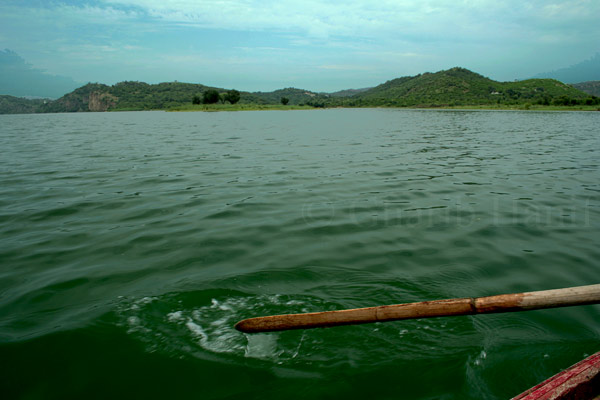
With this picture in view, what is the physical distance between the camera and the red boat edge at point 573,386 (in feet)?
8.38

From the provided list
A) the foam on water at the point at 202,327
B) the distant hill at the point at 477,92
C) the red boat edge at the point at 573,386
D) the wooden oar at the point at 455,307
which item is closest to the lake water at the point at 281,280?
the foam on water at the point at 202,327

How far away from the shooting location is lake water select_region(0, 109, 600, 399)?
384 centimetres

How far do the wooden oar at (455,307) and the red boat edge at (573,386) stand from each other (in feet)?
1.69

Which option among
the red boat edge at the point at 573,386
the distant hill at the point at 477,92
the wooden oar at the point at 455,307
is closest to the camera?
the red boat edge at the point at 573,386

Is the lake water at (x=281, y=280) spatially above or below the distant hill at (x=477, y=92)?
below

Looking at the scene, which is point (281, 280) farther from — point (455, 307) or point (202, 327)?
point (455, 307)

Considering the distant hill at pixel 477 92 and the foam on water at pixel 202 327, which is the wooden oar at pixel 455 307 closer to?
the foam on water at pixel 202 327

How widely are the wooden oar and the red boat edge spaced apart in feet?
1.69

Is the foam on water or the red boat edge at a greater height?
the red boat edge

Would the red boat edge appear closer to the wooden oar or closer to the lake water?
the wooden oar

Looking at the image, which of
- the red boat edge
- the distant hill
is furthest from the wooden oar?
the distant hill

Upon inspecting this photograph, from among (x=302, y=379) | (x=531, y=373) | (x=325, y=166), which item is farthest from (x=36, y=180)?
(x=531, y=373)

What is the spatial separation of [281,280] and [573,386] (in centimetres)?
399

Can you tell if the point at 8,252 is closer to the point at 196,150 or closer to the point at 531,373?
the point at 531,373
